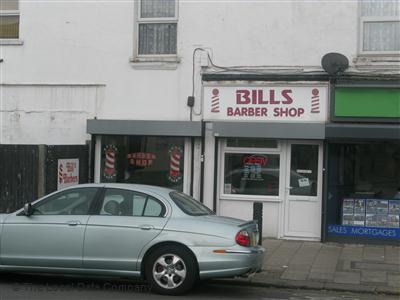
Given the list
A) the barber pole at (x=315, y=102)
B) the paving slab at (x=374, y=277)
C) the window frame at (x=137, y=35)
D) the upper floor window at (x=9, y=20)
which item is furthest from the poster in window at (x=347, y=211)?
the upper floor window at (x=9, y=20)

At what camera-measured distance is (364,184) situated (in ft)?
40.1

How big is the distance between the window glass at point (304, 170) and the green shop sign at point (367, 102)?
1031 millimetres

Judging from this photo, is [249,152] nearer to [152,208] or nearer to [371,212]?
[371,212]

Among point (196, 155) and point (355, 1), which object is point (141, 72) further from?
point (355, 1)

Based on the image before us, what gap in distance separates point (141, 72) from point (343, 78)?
4.18 meters

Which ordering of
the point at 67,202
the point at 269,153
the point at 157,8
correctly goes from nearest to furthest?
the point at 67,202 < the point at 269,153 < the point at 157,8

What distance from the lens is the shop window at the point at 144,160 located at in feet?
42.0

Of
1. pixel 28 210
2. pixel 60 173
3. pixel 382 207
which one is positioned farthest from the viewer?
pixel 382 207

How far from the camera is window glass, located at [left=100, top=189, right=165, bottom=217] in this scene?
7.82 m

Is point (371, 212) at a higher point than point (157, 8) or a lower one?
lower

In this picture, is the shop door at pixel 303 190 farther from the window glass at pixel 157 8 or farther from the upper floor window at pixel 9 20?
the upper floor window at pixel 9 20

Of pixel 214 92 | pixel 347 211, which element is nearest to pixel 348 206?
pixel 347 211

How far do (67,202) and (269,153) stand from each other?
5.47m

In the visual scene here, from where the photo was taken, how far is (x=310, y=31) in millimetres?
12195
